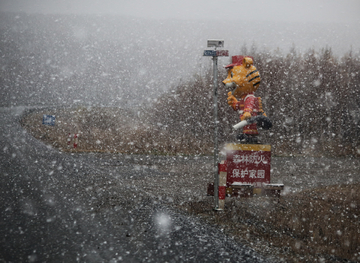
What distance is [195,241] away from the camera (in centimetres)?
421

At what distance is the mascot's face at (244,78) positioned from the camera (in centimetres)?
642

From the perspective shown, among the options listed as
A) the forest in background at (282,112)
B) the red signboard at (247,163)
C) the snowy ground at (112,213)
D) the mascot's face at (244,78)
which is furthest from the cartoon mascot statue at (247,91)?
the forest in background at (282,112)

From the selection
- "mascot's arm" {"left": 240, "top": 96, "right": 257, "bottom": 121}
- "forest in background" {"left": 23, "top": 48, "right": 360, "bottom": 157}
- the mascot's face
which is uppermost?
the mascot's face

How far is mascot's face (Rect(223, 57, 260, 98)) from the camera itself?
642cm

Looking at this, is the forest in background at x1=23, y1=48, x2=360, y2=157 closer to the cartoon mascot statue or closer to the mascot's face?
the cartoon mascot statue

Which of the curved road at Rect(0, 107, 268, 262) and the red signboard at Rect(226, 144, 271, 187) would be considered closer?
the curved road at Rect(0, 107, 268, 262)

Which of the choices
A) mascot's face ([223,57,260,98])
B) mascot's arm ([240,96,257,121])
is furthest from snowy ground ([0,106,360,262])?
mascot's face ([223,57,260,98])

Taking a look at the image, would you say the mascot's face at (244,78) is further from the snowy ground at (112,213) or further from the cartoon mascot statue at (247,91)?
the snowy ground at (112,213)

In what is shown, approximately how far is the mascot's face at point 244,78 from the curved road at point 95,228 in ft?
9.46

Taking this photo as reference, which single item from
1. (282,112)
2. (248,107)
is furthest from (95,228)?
(282,112)

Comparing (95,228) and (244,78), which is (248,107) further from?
(95,228)

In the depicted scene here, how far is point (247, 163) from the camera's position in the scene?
6461mm

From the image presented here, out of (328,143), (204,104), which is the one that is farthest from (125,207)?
(328,143)

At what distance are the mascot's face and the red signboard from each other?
3.95ft
